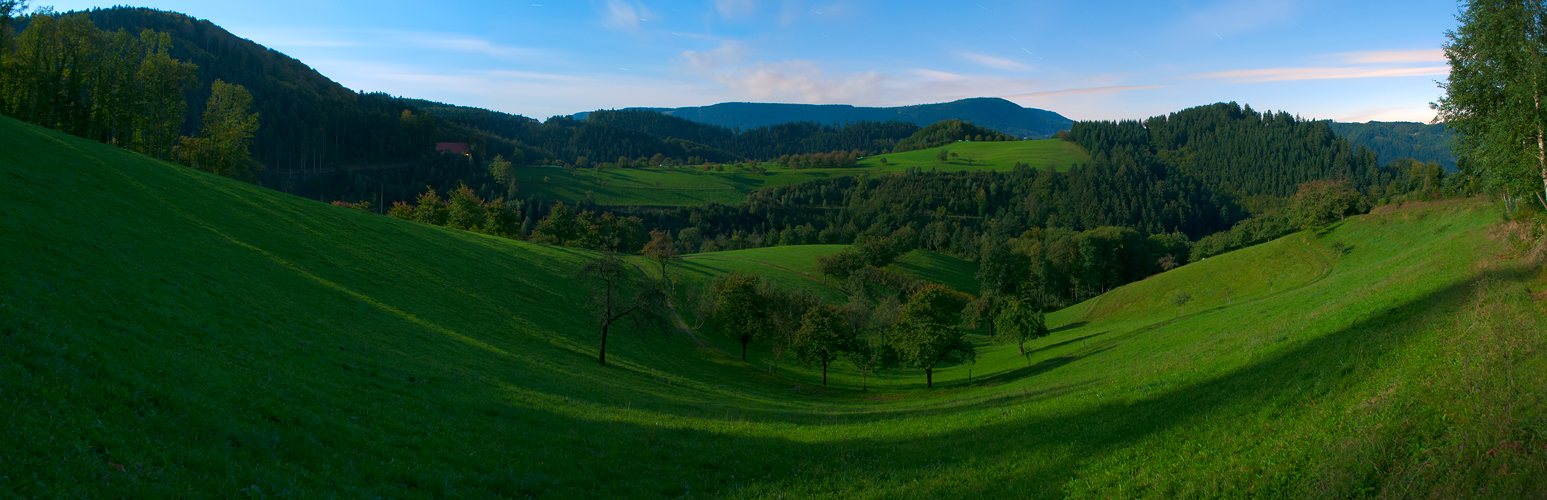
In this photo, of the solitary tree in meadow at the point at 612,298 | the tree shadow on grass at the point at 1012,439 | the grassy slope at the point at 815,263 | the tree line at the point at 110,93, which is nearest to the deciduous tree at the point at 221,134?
the tree line at the point at 110,93

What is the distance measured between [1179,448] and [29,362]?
20.6m

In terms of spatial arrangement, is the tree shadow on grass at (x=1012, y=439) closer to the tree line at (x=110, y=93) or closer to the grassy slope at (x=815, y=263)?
the grassy slope at (x=815, y=263)

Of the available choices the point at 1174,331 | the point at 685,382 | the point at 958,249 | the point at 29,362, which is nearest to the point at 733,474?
the point at 29,362

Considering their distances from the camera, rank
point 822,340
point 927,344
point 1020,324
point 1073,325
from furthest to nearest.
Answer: point 1073,325 → point 1020,324 → point 822,340 → point 927,344

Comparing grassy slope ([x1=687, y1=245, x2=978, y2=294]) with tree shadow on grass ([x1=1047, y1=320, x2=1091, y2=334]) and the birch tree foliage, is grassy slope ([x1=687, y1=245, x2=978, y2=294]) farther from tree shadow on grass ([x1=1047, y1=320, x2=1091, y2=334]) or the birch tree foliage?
the birch tree foliage

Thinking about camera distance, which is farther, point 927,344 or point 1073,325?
point 1073,325

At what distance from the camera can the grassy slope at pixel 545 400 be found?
9312 mm

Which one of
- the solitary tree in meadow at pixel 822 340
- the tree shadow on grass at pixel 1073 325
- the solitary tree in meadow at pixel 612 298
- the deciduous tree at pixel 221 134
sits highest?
the deciduous tree at pixel 221 134

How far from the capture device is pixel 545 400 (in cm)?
2142

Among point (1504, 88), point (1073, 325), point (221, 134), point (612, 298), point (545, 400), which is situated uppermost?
point (1504, 88)

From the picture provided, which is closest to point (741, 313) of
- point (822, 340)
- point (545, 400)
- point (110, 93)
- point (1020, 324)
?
point (822, 340)

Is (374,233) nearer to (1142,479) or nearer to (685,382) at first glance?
(685,382)

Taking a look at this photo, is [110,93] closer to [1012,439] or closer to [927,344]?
[927,344]

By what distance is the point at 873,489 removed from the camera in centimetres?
1219
